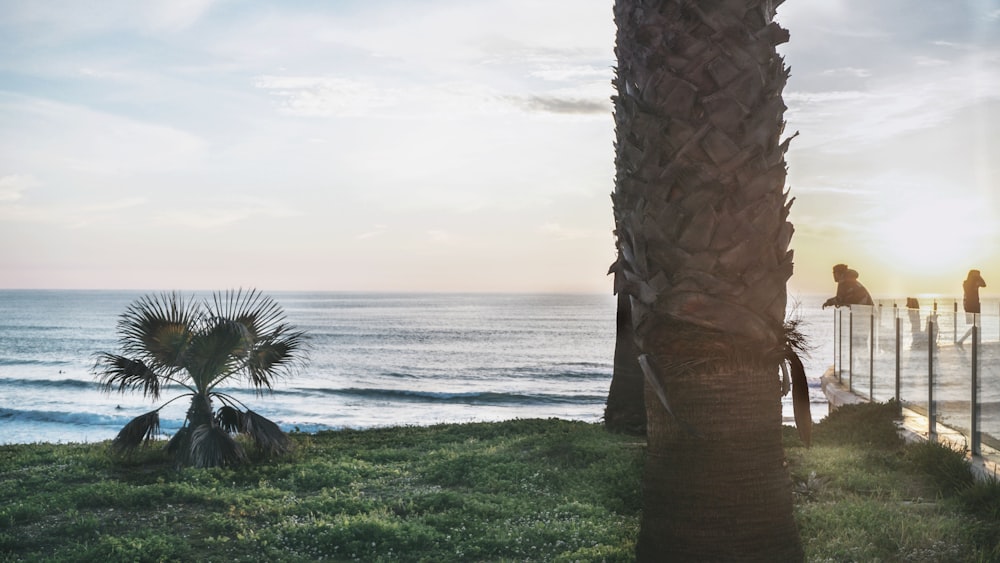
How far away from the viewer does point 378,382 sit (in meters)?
41.9

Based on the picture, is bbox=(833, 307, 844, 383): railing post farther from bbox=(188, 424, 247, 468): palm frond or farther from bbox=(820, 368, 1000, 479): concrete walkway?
bbox=(188, 424, 247, 468): palm frond

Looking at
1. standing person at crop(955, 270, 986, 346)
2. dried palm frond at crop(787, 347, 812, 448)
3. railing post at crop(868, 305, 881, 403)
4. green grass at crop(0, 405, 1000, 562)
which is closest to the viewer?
dried palm frond at crop(787, 347, 812, 448)

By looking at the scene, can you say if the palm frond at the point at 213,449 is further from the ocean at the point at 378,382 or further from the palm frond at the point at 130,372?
the ocean at the point at 378,382

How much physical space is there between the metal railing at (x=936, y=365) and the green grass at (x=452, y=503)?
70 cm

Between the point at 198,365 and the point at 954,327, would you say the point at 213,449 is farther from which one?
the point at 954,327

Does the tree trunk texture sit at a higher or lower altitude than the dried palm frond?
lower

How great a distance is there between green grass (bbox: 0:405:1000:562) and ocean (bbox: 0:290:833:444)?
4.98 ft

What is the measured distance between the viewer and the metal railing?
30.4ft

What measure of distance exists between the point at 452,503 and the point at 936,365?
6.95 metres

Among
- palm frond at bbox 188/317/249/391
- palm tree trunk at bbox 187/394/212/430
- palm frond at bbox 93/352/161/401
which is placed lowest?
palm tree trunk at bbox 187/394/212/430

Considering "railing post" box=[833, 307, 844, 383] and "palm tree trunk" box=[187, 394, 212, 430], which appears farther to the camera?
"railing post" box=[833, 307, 844, 383]

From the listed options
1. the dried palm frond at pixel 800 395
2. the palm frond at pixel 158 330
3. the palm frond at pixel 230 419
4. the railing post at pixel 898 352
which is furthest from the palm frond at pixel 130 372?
the railing post at pixel 898 352

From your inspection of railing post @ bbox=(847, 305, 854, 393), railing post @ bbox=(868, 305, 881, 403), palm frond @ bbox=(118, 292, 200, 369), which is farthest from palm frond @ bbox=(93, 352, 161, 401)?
railing post @ bbox=(847, 305, 854, 393)

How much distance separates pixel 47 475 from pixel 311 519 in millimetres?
4632
